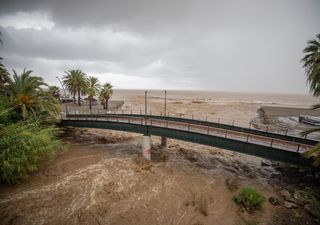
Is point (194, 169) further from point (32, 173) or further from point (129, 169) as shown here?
point (32, 173)

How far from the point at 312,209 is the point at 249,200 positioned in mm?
4943

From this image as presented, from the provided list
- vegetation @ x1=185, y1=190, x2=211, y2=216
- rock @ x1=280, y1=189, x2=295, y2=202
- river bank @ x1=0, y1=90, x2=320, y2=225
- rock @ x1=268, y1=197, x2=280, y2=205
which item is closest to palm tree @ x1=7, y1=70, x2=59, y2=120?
river bank @ x1=0, y1=90, x2=320, y2=225

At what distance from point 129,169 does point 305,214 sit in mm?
18104

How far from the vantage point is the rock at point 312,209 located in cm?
1320

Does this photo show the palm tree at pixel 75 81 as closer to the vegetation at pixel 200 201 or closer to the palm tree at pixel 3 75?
the palm tree at pixel 3 75

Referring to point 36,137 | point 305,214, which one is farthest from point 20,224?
point 305,214

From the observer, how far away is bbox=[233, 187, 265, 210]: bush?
1440cm

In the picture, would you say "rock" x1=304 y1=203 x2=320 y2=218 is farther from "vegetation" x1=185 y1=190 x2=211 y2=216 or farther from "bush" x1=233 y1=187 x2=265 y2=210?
"vegetation" x1=185 y1=190 x2=211 y2=216

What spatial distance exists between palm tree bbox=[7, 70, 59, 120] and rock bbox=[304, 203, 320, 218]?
32067 millimetres

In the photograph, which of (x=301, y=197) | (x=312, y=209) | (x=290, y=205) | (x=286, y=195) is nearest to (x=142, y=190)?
(x=290, y=205)

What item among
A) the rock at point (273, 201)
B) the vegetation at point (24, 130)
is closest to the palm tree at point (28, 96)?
the vegetation at point (24, 130)

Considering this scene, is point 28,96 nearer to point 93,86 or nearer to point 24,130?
point 24,130

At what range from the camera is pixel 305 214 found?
13617mm

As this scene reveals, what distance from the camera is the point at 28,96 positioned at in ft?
75.9
